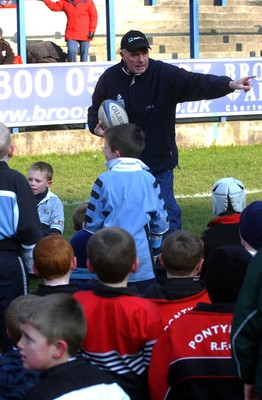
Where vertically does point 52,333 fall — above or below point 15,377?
above

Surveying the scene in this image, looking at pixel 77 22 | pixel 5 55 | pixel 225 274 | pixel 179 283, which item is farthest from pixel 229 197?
pixel 77 22

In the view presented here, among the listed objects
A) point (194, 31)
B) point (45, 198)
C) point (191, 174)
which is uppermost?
point (194, 31)

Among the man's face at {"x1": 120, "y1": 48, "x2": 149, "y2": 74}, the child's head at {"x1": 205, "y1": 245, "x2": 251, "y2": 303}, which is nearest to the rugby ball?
the man's face at {"x1": 120, "y1": 48, "x2": 149, "y2": 74}

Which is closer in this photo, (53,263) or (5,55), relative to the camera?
(53,263)

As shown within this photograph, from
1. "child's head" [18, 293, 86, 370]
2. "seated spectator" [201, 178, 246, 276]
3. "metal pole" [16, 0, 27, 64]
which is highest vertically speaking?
"metal pole" [16, 0, 27, 64]

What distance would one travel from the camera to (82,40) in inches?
773

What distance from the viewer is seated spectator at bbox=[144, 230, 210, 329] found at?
5035 millimetres

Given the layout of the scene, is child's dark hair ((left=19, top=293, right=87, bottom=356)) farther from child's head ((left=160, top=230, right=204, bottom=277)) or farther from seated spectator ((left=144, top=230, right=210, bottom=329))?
child's head ((left=160, top=230, right=204, bottom=277))

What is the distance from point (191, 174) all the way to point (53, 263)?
8.60 metres

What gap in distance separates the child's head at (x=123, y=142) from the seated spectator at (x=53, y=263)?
4.25 ft

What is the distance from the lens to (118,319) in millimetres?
4672

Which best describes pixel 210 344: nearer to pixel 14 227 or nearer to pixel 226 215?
pixel 14 227

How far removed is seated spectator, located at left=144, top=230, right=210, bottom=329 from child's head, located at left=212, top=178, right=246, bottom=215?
168 cm

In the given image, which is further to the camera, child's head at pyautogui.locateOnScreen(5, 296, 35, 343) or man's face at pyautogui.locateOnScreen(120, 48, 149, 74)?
man's face at pyautogui.locateOnScreen(120, 48, 149, 74)
